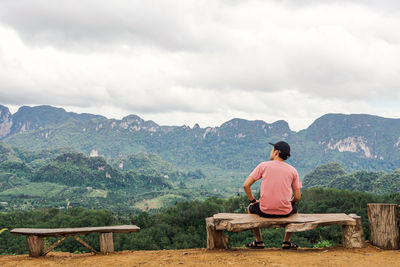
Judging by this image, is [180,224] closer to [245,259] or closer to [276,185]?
[276,185]

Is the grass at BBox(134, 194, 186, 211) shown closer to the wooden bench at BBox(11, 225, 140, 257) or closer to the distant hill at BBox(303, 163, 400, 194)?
the distant hill at BBox(303, 163, 400, 194)

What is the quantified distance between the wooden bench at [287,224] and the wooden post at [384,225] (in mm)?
213

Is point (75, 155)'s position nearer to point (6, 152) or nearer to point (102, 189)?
point (102, 189)

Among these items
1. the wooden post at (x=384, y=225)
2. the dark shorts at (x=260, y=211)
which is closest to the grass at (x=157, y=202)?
the dark shorts at (x=260, y=211)

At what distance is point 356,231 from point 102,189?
14924cm

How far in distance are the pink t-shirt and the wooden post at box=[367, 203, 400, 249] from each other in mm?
1307

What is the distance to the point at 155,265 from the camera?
4.68 metres

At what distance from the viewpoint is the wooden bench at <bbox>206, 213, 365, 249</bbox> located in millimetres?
5000

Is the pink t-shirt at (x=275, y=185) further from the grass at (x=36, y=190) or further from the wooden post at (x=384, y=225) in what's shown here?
the grass at (x=36, y=190)

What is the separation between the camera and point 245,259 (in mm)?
4684

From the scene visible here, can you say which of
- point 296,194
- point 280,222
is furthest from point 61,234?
point 296,194

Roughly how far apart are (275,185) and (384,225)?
69.0 inches

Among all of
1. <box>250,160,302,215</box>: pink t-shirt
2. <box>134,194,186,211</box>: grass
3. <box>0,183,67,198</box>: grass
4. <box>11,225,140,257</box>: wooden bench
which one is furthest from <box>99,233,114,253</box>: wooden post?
<box>0,183,67,198</box>: grass

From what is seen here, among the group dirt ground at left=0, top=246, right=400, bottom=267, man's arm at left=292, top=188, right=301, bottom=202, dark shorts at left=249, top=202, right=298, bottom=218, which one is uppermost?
man's arm at left=292, top=188, right=301, bottom=202
